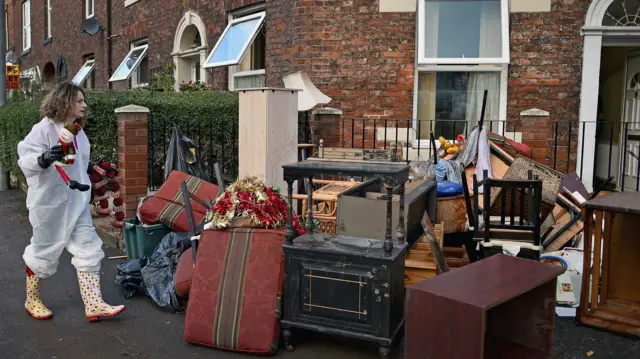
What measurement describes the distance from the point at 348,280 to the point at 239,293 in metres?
0.76

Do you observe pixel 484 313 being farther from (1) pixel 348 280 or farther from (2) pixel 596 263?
(2) pixel 596 263

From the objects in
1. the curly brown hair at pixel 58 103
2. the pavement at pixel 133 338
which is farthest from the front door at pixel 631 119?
the curly brown hair at pixel 58 103

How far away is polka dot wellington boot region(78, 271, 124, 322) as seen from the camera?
185 inches

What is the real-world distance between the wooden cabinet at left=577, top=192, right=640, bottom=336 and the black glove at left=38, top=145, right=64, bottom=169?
3.69 meters

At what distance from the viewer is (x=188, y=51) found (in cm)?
1293

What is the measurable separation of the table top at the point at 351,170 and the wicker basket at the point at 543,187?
7.08ft

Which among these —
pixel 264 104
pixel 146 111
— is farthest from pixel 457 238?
pixel 146 111

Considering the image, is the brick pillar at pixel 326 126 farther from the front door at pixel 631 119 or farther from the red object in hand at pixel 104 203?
the front door at pixel 631 119

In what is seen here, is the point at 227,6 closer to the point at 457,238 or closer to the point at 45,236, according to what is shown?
the point at 457,238

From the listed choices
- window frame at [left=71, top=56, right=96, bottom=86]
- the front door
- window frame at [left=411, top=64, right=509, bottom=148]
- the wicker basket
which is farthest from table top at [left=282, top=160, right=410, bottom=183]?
window frame at [left=71, top=56, right=96, bottom=86]

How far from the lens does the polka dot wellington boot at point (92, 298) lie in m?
4.70

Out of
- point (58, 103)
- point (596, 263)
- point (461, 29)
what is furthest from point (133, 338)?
point (461, 29)

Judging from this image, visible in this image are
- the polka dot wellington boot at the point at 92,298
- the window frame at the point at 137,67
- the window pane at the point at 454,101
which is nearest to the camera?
the polka dot wellington boot at the point at 92,298

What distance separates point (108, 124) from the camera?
8.94 m
